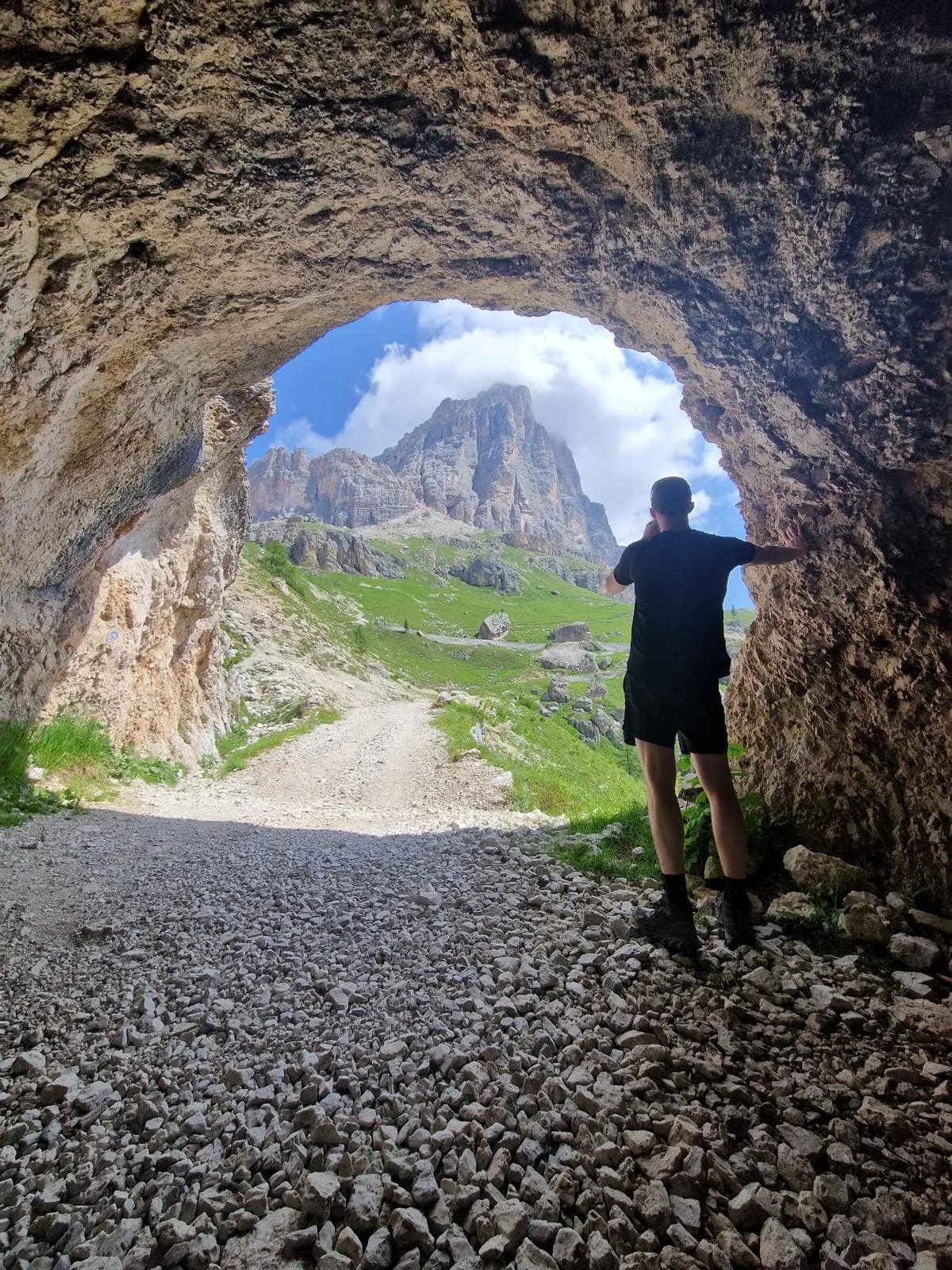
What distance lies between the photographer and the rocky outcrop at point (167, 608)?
1334 centimetres

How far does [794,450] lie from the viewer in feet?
20.2

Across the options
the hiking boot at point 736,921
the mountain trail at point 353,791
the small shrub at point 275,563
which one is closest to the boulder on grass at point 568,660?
the small shrub at point 275,563

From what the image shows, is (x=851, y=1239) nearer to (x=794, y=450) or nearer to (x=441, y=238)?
(x=794, y=450)

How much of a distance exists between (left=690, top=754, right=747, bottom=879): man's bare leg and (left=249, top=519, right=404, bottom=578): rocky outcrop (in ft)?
406

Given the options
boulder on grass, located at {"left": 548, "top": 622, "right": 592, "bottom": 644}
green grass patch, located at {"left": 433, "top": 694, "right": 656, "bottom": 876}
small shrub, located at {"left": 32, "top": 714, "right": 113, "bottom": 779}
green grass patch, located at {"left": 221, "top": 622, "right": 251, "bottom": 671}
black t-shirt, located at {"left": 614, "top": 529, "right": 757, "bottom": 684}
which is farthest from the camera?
boulder on grass, located at {"left": 548, "top": 622, "right": 592, "bottom": 644}

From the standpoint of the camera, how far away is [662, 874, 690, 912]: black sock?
190 inches

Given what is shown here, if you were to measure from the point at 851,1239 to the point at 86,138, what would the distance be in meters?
8.77

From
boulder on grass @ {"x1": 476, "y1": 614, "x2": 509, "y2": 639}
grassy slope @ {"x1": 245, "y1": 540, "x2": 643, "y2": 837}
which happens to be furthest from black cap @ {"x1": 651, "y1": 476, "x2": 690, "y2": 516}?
boulder on grass @ {"x1": 476, "y1": 614, "x2": 509, "y2": 639}

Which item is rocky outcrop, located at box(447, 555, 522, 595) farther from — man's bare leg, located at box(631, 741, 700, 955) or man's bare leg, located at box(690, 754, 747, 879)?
man's bare leg, located at box(690, 754, 747, 879)

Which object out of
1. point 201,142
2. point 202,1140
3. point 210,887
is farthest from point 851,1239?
point 201,142

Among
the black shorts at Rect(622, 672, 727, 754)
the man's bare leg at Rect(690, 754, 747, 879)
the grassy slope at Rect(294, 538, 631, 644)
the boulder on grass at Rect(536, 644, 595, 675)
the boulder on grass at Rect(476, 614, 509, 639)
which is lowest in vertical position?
the man's bare leg at Rect(690, 754, 747, 879)

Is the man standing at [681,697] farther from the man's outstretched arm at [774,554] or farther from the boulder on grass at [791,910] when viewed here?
the boulder on grass at [791,910]

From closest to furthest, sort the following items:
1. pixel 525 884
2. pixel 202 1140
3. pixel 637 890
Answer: pixel 202 1140
pixel 637 890
pixel 525 884

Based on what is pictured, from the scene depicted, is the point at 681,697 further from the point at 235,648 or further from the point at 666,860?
the point at 235,648
